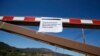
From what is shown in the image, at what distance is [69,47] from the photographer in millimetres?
2217

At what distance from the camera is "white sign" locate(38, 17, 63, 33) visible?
2.40 meters

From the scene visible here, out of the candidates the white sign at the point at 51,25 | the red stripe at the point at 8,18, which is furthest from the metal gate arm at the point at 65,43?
the red stripe at the point at 8,18

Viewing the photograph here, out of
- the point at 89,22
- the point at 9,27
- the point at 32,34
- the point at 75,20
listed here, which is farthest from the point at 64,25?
the point at 9,27

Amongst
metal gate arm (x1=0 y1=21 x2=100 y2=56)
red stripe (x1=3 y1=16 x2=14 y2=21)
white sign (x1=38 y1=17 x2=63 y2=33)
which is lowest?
metal gate arm (x1=0 y1=21 x2=100 y2=56)

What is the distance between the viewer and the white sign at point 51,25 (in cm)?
240

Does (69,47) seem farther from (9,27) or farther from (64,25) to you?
(9,27)

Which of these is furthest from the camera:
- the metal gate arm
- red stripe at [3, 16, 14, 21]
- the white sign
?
red stripe at [3, 16, 14, 21]

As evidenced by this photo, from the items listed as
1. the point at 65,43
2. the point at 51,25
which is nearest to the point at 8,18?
the point at 51,25

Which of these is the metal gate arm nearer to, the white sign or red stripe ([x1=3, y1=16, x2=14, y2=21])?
the white sign

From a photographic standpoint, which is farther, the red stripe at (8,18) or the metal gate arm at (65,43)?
the red stripe at (8,18)

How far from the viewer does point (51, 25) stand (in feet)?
7.95

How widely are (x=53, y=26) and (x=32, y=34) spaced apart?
1.03 ft

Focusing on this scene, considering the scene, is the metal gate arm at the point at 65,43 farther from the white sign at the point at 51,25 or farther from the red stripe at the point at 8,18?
the red stripe at the point at 8,18

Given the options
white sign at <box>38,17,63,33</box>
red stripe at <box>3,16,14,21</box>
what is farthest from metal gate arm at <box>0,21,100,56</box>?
red stripe at <box>3,16,14,21</box>
